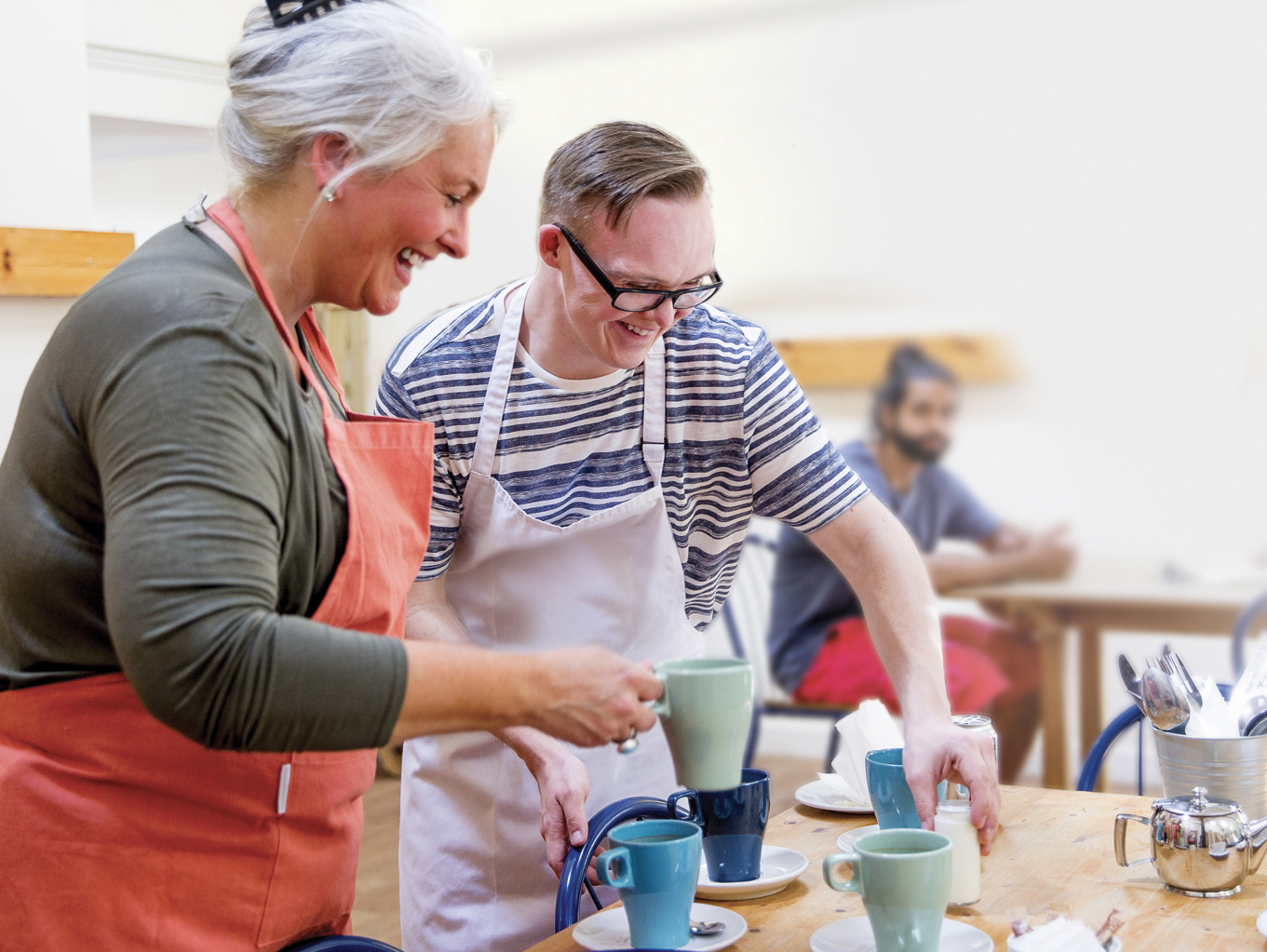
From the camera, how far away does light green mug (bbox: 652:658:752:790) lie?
3.17ft

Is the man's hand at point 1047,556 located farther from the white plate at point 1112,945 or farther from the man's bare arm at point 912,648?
the white plate at point 1112,945

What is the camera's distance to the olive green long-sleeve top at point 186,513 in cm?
76

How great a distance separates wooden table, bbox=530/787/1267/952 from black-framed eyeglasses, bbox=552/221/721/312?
0.59 metres

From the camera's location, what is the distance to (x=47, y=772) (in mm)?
951

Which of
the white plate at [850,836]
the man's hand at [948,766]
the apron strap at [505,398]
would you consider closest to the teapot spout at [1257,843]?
the man's hand at [948,766]

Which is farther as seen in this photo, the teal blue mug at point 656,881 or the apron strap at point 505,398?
the apron strap at point 505,398

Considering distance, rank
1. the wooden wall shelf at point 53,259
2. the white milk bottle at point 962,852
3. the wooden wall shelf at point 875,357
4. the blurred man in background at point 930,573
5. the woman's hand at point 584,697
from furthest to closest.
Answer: the wooden wall shelf at point 875,357
the blurred man in background at point 930,573
the wooden wall shelf at point 53,259
the white milk bottle at point 962,852
the woman's hand at point 584,697

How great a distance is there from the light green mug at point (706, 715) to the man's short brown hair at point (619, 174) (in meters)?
0.56

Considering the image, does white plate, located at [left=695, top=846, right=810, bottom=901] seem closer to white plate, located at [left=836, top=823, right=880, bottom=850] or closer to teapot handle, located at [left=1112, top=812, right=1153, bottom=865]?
white plate, located at [left=836, top=823, right=880, bottom=850]

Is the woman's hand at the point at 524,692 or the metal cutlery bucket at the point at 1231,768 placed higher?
the woman's hand at the point at 524,692

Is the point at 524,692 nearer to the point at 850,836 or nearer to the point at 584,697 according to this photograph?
the point at 584,697

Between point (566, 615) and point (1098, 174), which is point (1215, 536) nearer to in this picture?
point (1098, 174)

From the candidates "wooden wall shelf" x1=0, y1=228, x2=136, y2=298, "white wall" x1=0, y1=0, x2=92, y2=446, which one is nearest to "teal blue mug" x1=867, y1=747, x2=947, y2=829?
"wooden wall shelf" x1=0, y1=228, x2=136, y2=298

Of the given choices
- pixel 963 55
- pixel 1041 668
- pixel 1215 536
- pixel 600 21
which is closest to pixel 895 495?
pixel 1041 668
